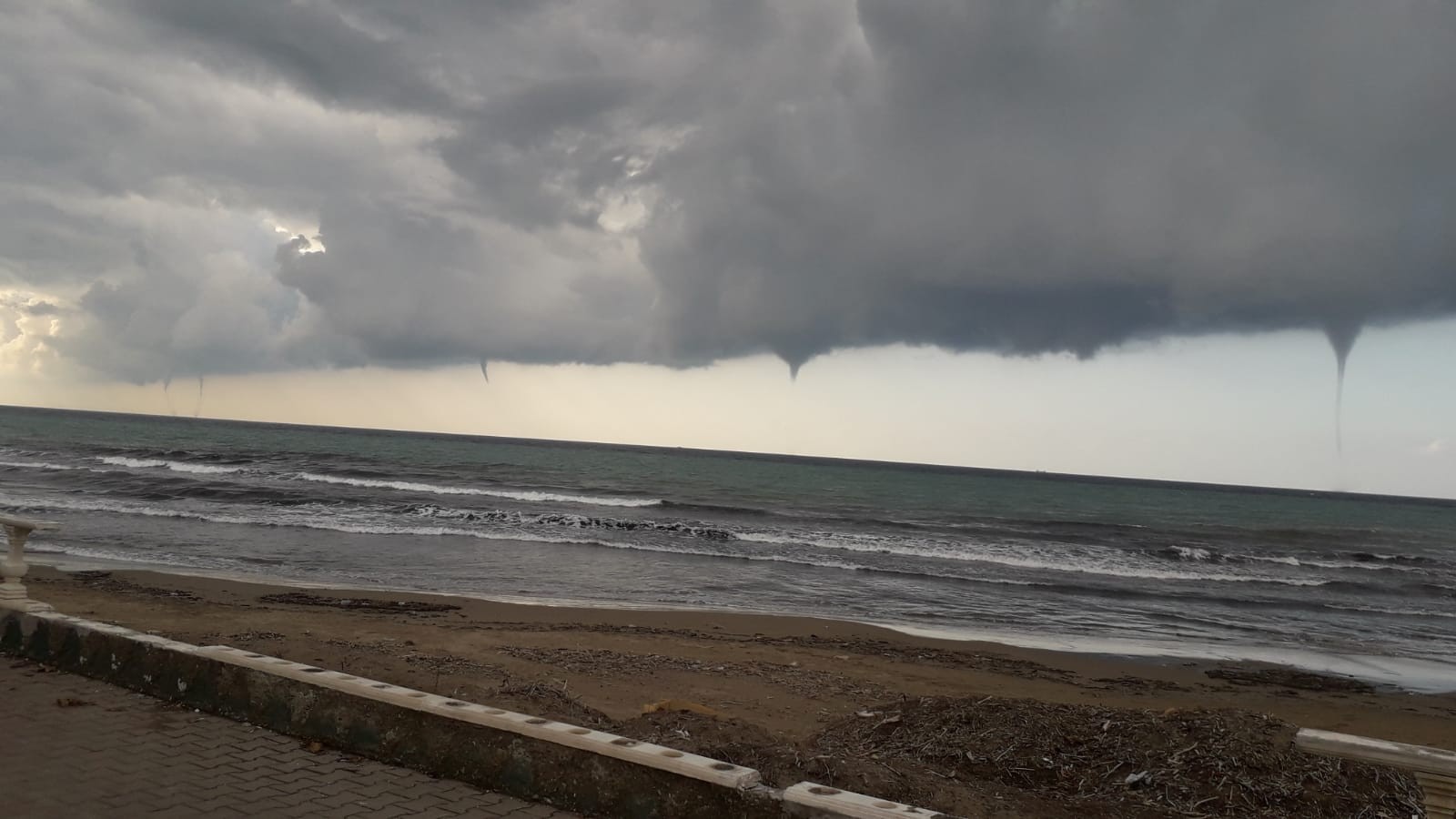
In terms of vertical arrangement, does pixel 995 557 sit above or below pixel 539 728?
below

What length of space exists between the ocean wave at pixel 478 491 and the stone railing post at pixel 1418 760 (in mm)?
36930

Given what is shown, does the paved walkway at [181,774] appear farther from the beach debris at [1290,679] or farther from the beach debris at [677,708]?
the beach debris at [1290,679]

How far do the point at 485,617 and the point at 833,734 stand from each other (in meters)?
7.67

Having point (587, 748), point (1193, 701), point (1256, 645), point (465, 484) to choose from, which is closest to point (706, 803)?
point (587, 748)

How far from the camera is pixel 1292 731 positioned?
6.59m

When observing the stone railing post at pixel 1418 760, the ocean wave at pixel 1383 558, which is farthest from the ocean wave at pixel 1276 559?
the stone railing post at pixel 1418 760

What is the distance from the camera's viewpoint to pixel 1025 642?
14172 millimetres

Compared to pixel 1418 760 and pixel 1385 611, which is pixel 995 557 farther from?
pixel 1418 760

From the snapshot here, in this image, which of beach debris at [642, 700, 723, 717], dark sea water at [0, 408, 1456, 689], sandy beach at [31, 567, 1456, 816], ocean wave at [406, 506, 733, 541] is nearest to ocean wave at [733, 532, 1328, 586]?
dark sea water at [0, 408, 1456, 689]

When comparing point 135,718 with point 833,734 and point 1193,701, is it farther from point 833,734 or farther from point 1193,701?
point 1193,701

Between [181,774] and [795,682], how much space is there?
6.30 metres

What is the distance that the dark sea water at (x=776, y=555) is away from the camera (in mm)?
16500

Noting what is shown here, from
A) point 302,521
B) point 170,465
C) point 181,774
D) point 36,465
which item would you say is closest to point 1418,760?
point 181,774

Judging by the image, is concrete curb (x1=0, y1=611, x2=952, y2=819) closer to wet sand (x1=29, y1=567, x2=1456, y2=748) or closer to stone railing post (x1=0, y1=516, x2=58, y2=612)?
stone railing post (x1=0, y1=516, x2=58, y2=612)
